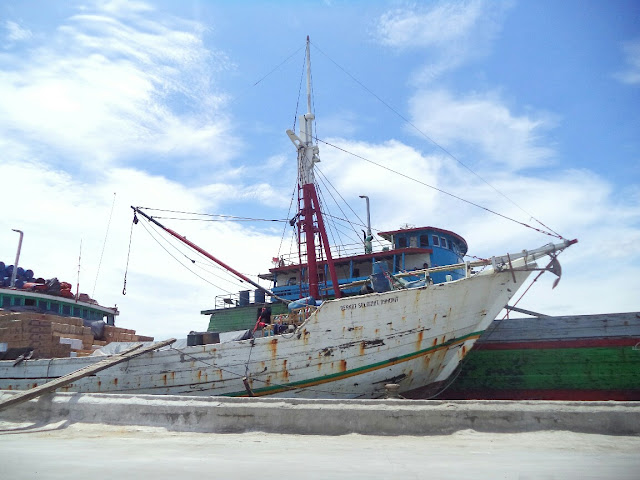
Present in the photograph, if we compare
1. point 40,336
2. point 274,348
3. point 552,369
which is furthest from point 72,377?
point 552,369

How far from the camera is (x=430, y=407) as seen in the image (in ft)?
18.5

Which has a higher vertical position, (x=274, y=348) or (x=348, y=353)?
(x=274, y=348)

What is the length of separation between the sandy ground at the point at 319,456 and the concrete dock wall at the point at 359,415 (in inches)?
7.0

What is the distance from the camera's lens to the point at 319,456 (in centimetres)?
432

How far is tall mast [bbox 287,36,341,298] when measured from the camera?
15.3 meters

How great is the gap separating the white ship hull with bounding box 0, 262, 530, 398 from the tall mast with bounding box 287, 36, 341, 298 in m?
4.29

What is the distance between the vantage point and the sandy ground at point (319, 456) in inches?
138

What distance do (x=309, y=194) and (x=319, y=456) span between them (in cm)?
1244

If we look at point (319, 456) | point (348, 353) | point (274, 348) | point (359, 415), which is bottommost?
point (319, 456)

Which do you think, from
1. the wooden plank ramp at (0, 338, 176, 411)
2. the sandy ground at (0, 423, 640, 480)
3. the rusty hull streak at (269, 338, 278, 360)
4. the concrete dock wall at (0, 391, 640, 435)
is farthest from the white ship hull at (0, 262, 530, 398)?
the sandy ground at (0, 423, 640, 480)

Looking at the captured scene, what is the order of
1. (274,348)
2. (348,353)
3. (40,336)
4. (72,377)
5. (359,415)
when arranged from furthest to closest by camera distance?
(40,336) → (274,348) → (348,353) → (72,377) → (359,415)

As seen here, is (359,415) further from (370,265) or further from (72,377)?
(370,265)

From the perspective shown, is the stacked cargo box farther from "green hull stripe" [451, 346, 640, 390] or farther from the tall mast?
"green hull stripe" [451, 346, 640, 390]

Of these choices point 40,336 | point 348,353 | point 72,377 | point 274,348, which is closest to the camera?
point 72,377
